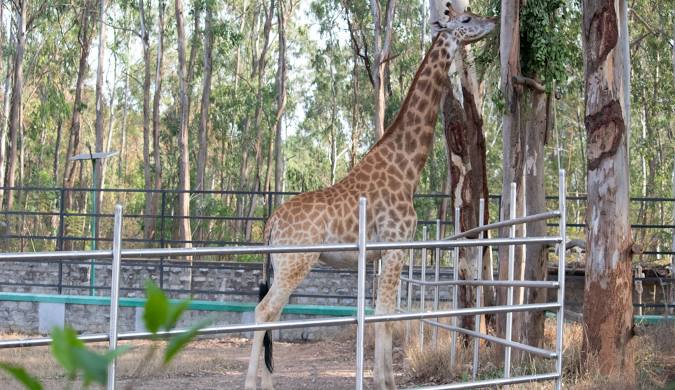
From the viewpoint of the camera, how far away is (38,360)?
9.38 m

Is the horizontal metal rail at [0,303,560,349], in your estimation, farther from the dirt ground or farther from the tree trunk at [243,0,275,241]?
the tree trunk at [243,0,275,241]

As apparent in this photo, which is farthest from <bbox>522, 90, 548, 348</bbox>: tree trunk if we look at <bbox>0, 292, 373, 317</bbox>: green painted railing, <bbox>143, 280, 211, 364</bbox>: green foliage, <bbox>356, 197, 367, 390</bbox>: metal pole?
<bbox>143, 280, 211, 364</bbox>: green foliage

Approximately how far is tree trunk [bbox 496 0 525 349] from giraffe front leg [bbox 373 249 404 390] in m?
1.39

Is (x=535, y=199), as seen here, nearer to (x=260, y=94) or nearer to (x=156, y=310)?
(x=156, y=310)

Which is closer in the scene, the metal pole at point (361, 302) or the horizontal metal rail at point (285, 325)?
the horizontal metal rail at point (285, 325)

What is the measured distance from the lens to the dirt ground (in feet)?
25.2

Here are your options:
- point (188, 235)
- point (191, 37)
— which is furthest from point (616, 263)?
point (191, 37)

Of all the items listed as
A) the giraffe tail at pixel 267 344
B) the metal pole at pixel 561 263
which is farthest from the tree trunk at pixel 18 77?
the metal pole at pixel 561 263

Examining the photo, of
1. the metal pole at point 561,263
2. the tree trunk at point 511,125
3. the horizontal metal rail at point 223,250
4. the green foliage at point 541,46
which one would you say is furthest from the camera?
the green foliage at point 541,46

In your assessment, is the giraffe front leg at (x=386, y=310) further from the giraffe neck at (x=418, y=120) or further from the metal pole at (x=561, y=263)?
the metal pole at (x=561, y=263)

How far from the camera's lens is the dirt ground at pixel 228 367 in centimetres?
769

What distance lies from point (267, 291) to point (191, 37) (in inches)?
1189

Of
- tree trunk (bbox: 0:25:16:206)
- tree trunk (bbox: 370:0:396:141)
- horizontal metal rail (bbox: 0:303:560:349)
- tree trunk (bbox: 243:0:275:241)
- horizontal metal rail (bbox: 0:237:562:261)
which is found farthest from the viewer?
tree trunk (bbox: 243:0:275:241)

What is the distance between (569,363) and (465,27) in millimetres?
2667
